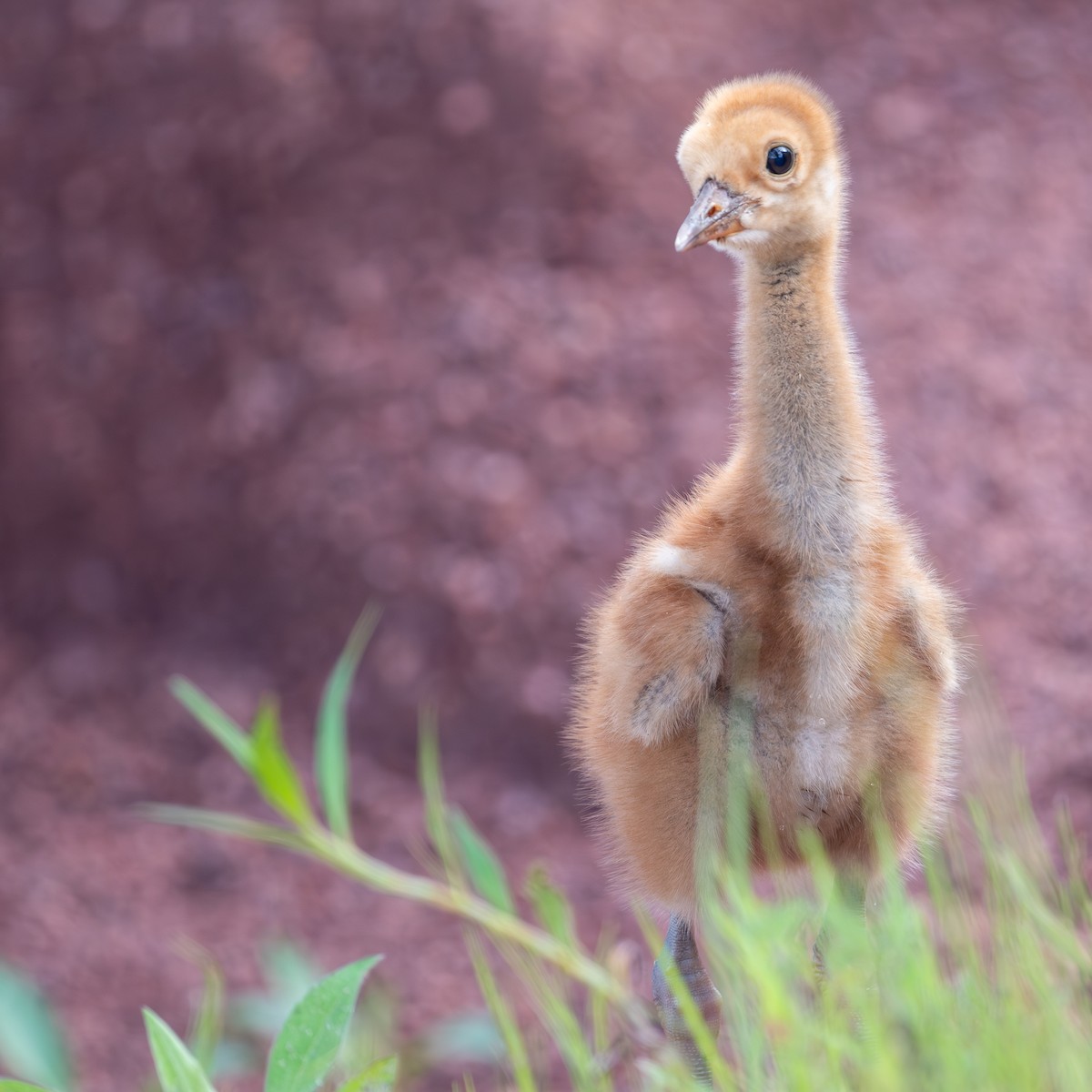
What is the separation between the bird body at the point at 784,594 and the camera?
1.08 m

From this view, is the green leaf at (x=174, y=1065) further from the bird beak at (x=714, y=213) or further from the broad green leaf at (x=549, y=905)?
the bird beak at (x=714, y=213)

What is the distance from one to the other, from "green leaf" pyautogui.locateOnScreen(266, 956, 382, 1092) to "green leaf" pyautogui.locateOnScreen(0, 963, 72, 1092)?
76cm

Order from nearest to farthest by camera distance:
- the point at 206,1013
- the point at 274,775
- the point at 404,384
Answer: the point at 274,775 → the point at 206,1013 → the point at 404,384

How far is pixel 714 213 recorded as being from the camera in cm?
110

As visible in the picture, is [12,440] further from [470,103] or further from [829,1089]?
[829,1089]

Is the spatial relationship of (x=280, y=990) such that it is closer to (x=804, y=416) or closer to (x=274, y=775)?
(x=274, y=775)

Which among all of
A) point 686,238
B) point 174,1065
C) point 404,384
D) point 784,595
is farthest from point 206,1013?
point 404,384

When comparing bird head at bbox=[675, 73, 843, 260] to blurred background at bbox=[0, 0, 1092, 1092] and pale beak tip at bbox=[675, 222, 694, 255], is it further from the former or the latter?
blurred background at bbox=[0, 0, 1092, 1092]

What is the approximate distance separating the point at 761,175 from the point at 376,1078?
2.41 feet

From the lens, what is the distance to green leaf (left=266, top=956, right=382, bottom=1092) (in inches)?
41.9

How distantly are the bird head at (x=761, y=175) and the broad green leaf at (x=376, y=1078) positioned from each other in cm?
64

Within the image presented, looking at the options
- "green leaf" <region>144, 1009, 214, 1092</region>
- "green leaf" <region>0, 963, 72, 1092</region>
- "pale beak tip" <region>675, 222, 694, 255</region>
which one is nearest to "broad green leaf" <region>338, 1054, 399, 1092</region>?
"green leaf" <region>144, 1009, 214, 1092</region>

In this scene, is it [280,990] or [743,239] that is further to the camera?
[280,990]

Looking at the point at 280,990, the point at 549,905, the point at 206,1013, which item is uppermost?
the point at 549,905
